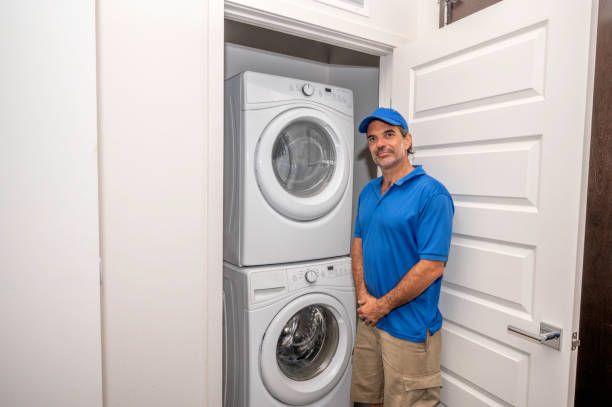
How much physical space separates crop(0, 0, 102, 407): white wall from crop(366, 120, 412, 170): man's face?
995mm

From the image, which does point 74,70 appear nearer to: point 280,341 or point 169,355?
point 169,355

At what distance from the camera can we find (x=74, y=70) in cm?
89

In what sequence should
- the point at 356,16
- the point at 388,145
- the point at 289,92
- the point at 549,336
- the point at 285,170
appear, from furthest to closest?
the point at 285,170 → the point at 289,92 → the point at 356,16 → the point at 388,145 → the point at 549,336

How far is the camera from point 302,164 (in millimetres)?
1973

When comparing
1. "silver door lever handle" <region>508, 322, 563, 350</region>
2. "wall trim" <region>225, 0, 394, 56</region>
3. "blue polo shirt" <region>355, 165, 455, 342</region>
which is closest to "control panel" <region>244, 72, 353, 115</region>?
"wall trim" <region>225, 0, 394, 56</region>

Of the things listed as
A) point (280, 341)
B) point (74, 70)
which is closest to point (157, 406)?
point (280, 341)

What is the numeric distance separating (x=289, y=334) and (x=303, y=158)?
88cm

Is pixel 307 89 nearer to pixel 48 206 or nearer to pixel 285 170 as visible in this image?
pixel 285 170

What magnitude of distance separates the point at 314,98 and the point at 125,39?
884mm

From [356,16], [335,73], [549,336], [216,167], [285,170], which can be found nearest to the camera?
[549,336]

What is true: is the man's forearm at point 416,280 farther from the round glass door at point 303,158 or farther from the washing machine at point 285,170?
the round glass door at point 303,158

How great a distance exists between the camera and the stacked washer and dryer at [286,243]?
1.70 metres

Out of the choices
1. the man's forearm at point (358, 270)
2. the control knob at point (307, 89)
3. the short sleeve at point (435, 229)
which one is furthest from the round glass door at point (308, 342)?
the control knob at point (307, 89)

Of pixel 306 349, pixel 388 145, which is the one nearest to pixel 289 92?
pixel 388 145
